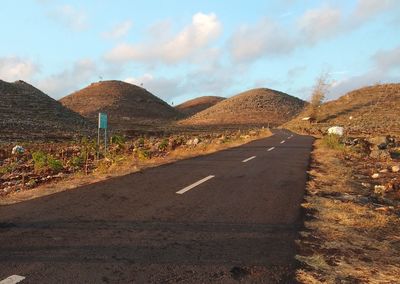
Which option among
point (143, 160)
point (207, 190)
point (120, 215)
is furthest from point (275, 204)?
point (143, 160)

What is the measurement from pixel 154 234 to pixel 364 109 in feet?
268

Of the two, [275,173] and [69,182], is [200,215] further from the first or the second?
[275,173]

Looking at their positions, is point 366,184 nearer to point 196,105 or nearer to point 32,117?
point 32,117

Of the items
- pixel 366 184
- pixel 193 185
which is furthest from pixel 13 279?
pixel 366 184

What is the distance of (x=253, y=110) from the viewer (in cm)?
13175

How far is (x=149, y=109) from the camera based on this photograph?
449 ft

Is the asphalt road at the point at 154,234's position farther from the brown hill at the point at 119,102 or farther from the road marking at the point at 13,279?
the brown hill at the point at 119,102

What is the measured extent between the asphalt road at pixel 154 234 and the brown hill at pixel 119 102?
111 metres

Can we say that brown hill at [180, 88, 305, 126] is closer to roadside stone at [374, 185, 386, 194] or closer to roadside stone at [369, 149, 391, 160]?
roadside stone at [369, 149, 391, 160]

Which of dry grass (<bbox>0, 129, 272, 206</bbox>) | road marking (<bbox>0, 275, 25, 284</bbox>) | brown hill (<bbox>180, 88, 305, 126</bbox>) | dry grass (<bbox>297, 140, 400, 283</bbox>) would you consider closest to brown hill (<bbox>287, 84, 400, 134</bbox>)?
brown hill (<bbox>180, 88, 305, 126</bbox>)

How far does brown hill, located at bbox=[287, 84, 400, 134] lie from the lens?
226ft

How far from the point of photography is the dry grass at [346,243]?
4828 mm

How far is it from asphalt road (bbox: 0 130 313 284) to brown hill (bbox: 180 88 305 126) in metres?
97.9

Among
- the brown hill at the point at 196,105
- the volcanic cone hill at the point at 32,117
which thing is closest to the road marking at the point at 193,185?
the volcanic cone hill at the point at 32,117
